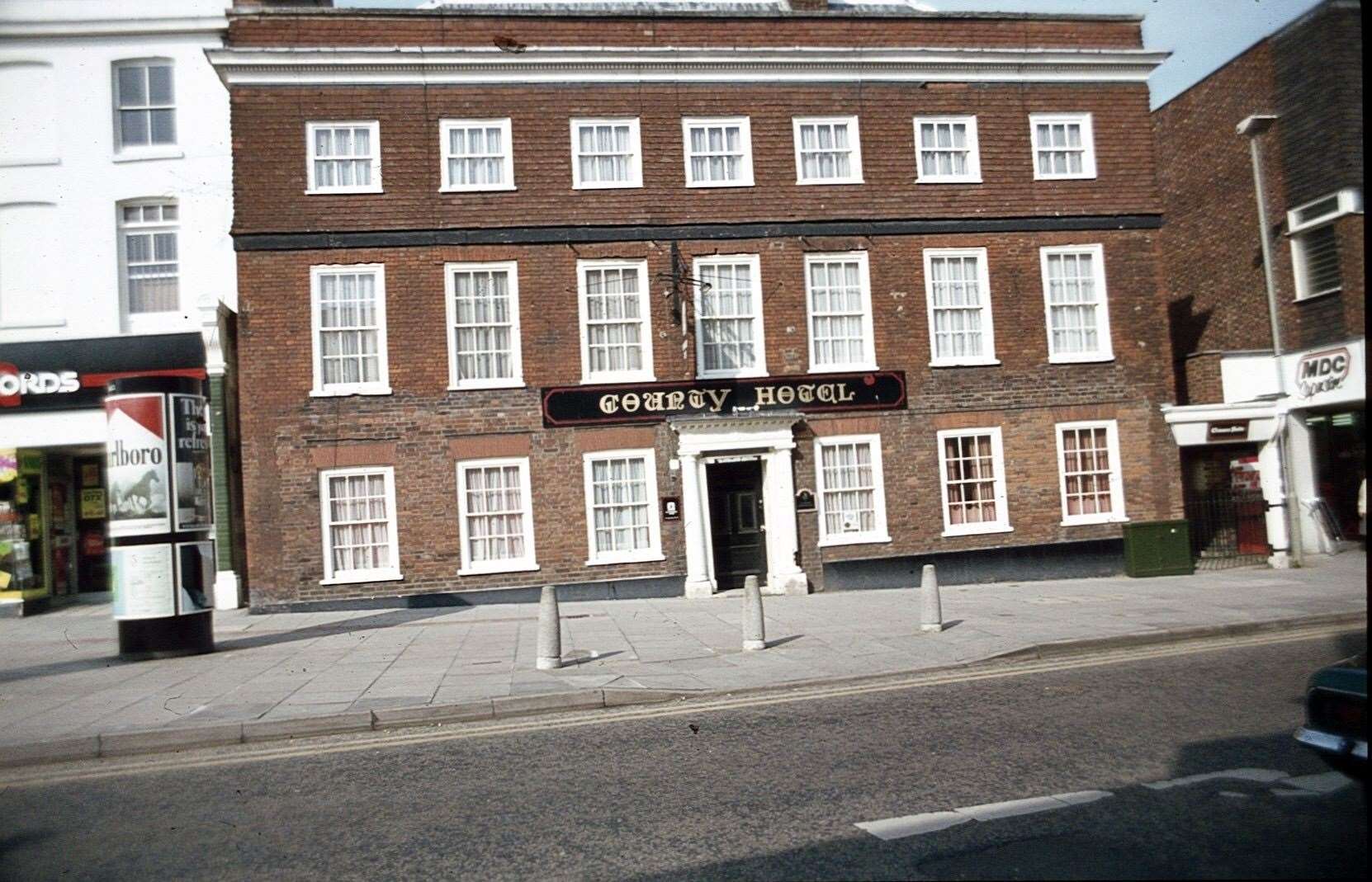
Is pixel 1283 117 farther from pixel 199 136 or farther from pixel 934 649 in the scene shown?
pixel 199 136

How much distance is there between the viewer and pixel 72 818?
672 centimetres

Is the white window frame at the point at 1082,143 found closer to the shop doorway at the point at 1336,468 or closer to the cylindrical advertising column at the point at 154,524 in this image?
the shop doorway at the point at 1336,468

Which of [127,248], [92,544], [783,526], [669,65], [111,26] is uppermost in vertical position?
[111,26]

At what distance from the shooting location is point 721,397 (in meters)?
19.3

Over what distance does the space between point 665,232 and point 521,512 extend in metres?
5.96

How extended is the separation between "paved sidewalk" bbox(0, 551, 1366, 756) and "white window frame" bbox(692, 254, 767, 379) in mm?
4313

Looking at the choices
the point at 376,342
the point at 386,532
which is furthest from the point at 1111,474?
the point at 376,342

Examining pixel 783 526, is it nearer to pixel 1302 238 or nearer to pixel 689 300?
pixel 689 300

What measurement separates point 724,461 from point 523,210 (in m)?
6.02

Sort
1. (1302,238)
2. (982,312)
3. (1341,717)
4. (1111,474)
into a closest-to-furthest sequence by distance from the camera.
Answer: (1341,717) → (1302,238) → (982,312) → (1111,474)

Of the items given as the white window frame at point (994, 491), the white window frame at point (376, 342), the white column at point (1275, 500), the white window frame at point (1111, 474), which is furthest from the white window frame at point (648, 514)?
the white column at point (1275, 500)

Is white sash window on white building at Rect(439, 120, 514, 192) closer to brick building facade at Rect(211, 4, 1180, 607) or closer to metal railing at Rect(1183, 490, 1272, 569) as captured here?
brick building facade at Rect(211, 4, 1180, 607)

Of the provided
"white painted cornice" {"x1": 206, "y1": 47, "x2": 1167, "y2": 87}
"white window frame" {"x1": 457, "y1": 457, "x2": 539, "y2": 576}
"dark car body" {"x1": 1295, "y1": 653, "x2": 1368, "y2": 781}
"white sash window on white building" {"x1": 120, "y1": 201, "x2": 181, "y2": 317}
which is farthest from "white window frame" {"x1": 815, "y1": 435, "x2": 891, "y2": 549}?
"dark car body" {"x1": 1295, "y1": 653, "x2": 1368, "y2": 781}

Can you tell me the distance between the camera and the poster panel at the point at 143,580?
506 inches
